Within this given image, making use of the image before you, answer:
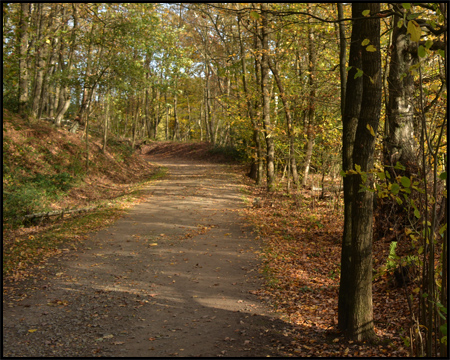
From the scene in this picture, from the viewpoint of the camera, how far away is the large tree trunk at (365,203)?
4.23 m

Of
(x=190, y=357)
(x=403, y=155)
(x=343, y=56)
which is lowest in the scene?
(x=190, y=357)

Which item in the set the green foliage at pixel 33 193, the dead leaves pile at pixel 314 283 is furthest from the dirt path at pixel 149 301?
the green foliage at pixel 33 193

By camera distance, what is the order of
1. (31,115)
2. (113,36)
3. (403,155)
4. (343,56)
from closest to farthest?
(343,56), (403,155), (113,36), (31,115)

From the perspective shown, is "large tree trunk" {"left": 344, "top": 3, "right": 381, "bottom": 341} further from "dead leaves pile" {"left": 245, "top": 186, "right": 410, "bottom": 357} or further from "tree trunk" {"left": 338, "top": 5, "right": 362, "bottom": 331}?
"dead leaves pile" {"left": 245, "top": 186, "right": 410, "bottom": 357}

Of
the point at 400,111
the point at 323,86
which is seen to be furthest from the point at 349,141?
the point at 323,86

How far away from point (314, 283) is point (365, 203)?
3.43 meters

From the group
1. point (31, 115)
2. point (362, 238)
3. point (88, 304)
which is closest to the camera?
point (362, 238)

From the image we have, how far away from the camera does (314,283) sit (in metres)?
7.29

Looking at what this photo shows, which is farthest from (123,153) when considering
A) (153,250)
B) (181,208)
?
(153,250)

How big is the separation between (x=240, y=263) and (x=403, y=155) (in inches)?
170

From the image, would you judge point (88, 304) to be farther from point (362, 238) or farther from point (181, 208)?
point (181, 208)

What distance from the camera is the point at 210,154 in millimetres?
34438

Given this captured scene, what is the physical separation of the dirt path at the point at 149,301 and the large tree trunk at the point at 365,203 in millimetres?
1068

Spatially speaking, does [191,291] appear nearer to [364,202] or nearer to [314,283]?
[314,283]
